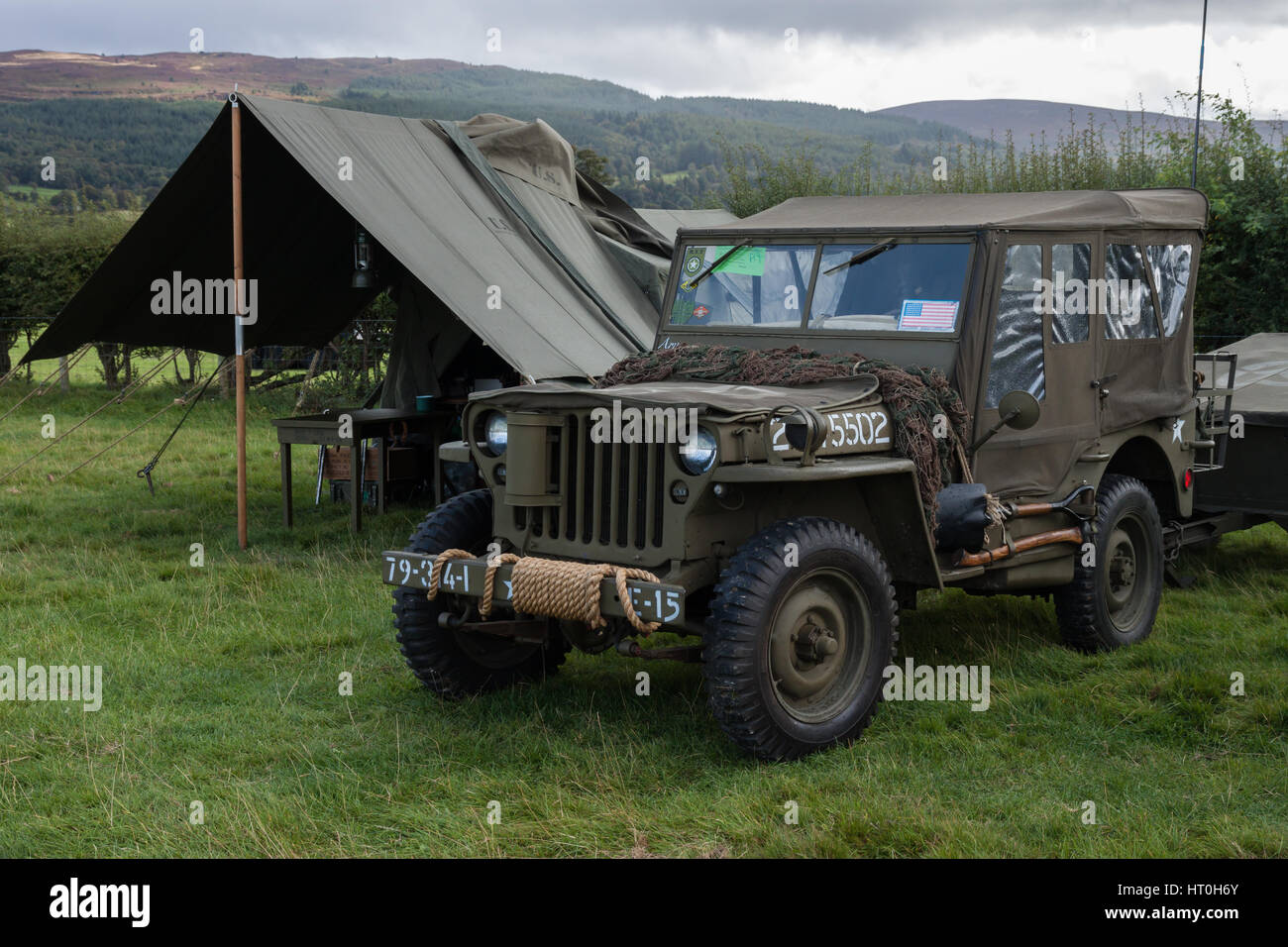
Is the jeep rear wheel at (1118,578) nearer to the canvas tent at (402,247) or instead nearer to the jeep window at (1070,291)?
the jeep window at (1070,291)

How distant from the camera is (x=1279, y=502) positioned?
24.1 feet

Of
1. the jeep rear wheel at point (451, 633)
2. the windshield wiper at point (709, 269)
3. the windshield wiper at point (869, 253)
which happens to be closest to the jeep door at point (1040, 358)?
the windshield wiper at point (869, 253)

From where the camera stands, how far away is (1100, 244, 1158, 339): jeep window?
20.1 feet

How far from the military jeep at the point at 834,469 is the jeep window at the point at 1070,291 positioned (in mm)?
14

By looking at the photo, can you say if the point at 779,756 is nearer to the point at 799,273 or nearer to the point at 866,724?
the point at 866,724

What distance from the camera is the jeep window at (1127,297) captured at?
6141 mm

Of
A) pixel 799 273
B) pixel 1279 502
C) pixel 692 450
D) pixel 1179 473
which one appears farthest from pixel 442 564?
pixel 1279 502

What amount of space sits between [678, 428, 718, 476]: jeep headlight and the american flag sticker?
1460mm

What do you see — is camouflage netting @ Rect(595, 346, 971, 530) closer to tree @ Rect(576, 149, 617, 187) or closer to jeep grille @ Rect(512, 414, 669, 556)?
jeep grille @ Rect(512, 414, 669, 556)

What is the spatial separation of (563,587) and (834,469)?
1.03m

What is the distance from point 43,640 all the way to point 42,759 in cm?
170

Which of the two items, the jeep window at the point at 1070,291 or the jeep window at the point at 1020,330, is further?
the jeep window at the point at 1070,291

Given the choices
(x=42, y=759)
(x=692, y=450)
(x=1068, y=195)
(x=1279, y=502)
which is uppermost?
(x=1068, y=195)

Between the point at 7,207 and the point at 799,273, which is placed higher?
the point at 7,207
